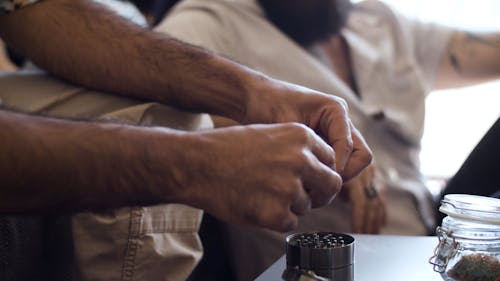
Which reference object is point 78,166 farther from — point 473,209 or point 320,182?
point 473,209

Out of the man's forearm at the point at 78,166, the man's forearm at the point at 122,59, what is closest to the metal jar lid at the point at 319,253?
the man's forearm at the point at 78,166

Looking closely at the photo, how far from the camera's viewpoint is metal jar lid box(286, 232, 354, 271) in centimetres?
48

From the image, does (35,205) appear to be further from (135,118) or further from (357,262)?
(357,262)

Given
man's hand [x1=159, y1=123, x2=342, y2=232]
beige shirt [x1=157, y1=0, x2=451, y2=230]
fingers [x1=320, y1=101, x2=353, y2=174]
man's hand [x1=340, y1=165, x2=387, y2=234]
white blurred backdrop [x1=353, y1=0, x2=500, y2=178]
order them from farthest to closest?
white blurred backdrop [x1=353, y1=0, x2=500, y2=178]
beige shirt [x1=157, y1=0, x2=451, y2=230]
man's hand [x1=340, y1=165, x2=387, y2=234]
fingers [x1=320, y1=101, x2=353, y2=174]
man's hand [x1=159, y1=123, x2=342, y2=232]

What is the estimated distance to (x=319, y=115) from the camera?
62 cm

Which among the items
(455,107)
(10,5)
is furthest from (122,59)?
(455,107)

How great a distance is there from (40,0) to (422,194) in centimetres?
70

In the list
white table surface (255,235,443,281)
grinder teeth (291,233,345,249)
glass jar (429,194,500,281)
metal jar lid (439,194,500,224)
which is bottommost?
white table surface (255,235,443,281)

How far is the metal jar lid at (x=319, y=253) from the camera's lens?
0.48 metres

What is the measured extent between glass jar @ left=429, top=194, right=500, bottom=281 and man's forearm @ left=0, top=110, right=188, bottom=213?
241 mm

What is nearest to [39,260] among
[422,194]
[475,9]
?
[422,194]

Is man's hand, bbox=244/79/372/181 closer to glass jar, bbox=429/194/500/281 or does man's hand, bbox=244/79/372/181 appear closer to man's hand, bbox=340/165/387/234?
glass jar, bbox=429/194/500/281

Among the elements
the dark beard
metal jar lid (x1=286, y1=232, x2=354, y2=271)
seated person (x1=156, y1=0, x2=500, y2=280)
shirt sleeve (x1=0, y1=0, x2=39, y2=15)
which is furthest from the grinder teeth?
the dark beard

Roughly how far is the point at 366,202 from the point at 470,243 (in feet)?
1.37
